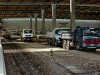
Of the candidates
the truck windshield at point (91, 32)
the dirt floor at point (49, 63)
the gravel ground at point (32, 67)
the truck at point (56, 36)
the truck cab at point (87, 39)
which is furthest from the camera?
the truck at point (56, 36)

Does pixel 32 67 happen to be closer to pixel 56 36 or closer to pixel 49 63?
pixel 49 63

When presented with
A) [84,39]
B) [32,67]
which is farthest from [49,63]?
[84,39]

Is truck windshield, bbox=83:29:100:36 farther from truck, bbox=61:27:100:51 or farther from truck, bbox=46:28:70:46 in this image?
truck, bbox=46:28:70:46

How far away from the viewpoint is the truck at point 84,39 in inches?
1032

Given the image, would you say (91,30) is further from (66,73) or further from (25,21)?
(25,21)

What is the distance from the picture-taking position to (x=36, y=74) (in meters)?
12.7

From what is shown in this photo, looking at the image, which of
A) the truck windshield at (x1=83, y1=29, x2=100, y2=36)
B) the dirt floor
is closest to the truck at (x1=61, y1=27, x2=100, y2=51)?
the truck windshield at (x1=83, y1=29, x2=100, y2=36)

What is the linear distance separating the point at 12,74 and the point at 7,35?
2339 inches

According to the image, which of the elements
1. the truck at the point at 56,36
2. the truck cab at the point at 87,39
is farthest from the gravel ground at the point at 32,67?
the truck at the point at 56,36

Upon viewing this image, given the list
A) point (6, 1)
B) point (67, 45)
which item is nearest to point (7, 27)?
point (6, 1)

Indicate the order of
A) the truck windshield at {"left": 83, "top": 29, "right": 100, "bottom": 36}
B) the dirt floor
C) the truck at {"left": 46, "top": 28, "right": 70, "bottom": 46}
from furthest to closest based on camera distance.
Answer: the truck at {"left": 46, "top": 28, "right": 70, "bottom": 46} < the truck windshield at {"left": 83, "top": 29, "right": 100, "bottom": 36} < the dirt floor

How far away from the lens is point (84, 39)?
26359 millimetres

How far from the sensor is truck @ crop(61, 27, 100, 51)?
2622 cm

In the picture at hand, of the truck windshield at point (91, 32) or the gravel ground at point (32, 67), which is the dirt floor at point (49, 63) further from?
the truck windshield at point (91, 32)
